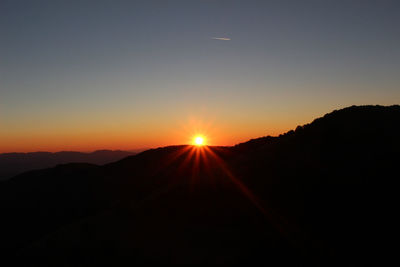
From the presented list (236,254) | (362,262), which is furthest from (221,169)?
(362,262)

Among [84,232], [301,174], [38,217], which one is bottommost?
[38,217]

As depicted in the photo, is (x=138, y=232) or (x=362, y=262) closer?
(x=362, y=262)

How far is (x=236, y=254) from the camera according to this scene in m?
9.47

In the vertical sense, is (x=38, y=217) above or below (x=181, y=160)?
below

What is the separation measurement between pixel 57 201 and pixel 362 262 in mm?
27821

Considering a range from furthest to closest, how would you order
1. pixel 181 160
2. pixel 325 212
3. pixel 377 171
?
pixel 181 160 < pixel 377 171 < pixel 325 212

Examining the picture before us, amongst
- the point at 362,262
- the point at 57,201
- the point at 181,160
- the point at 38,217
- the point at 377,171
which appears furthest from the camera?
the point at 181,160

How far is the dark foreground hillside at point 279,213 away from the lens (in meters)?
9.29

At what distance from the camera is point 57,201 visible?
96.3 ft

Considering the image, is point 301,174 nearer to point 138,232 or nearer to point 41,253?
point 138,232

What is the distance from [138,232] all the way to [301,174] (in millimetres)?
6827

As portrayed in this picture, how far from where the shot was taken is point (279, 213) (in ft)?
36.0

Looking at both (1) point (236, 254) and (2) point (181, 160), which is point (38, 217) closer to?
(2) point (181, 160)

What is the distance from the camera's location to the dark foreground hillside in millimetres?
9289
